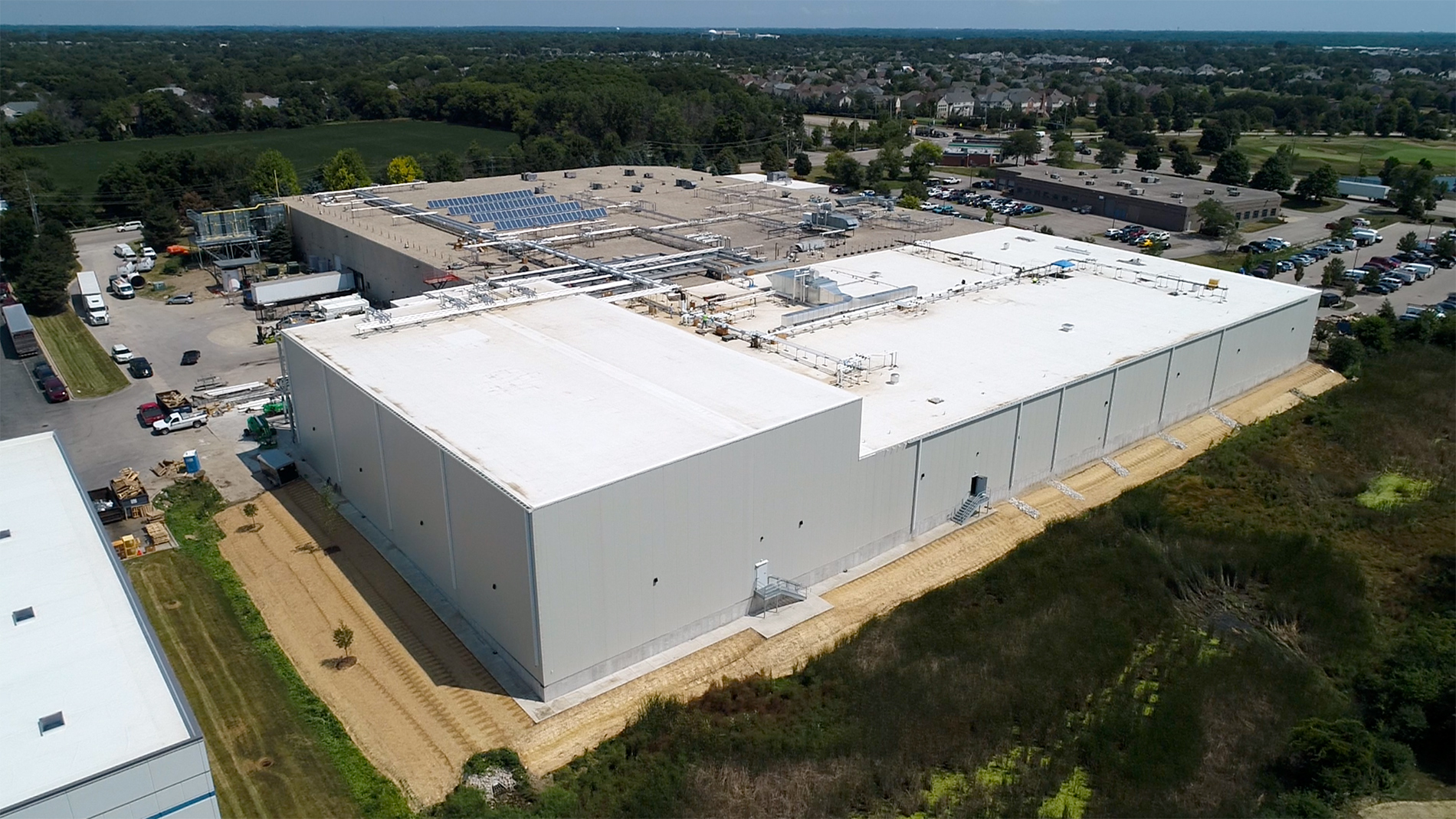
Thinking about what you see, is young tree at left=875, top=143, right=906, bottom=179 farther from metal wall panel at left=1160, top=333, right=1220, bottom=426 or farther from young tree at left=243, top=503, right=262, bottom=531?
young tree at left=243, top=503, right=262, bottom=531

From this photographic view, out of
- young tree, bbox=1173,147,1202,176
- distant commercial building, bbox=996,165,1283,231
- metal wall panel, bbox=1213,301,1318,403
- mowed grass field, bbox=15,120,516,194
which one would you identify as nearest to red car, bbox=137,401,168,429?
metal wall panel, bbox=1213,301,1318,403

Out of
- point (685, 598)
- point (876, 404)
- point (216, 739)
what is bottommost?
point (216, 739)

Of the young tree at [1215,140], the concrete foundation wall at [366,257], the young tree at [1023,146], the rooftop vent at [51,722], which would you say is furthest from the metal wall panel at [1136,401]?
the young tree at [1215,140]

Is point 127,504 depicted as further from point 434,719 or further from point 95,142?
point 95,142

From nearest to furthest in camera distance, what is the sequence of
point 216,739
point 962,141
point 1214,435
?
point 216,739 < point 1214,435 < point 962,141

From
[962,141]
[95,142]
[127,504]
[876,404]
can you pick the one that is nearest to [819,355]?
[876,404]

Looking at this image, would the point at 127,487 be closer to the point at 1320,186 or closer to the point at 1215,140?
the point at 1320,186

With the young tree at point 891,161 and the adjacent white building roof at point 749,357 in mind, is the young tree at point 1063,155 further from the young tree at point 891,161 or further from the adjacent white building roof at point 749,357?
the adjacent white building roof at point 749,357

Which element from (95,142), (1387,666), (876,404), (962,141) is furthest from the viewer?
(95,142)
